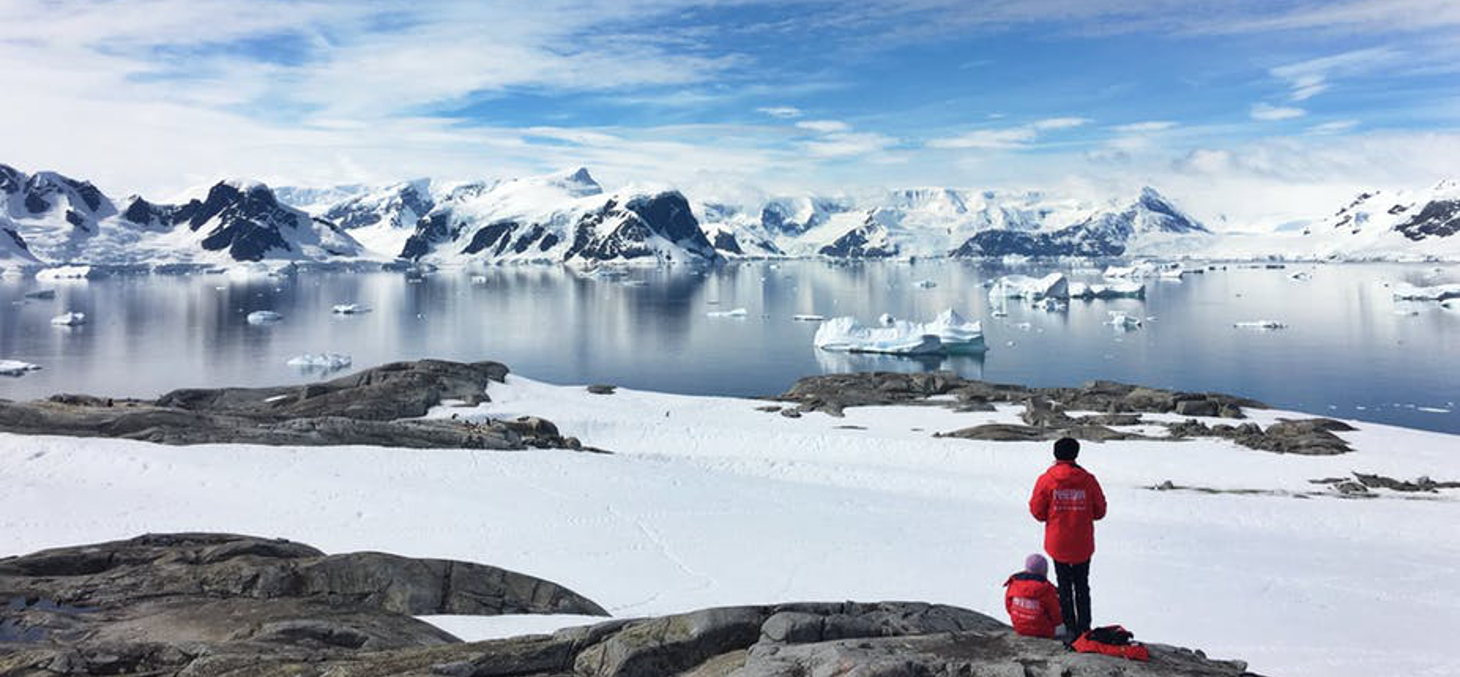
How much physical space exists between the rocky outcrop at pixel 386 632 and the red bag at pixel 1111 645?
0.15m

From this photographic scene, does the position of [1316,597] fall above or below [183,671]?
below

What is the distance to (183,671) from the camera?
26.4 ft

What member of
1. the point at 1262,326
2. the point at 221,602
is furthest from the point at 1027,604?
the point at 1262,326

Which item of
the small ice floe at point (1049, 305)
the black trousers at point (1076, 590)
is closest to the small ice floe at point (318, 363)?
the black trousers at point (1076, 590)

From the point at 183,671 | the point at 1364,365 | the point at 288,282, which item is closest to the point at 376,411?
the point at 183,671

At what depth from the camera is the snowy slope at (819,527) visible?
1470cm

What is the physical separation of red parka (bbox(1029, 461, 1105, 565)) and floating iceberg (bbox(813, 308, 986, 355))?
63.9 meters

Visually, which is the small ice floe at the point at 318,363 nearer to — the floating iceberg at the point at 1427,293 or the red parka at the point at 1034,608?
the red parka at the point at 1034,608

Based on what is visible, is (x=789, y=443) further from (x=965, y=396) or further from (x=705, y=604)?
(x=705, y=604)

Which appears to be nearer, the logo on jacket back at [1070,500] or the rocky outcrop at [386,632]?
the rocky outcrop at [386,632]

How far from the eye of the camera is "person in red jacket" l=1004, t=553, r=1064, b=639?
7.88 metres

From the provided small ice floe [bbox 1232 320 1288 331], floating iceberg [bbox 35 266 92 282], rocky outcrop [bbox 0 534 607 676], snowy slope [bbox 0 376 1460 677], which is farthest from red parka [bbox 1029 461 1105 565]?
floating iceberg [bbox 35 266 92 282]

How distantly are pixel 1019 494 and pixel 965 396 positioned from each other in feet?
67.6

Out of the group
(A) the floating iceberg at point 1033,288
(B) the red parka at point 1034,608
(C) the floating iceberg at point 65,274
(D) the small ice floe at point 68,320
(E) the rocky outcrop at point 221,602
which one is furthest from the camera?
(C) the floating iceberg at point 65,274
